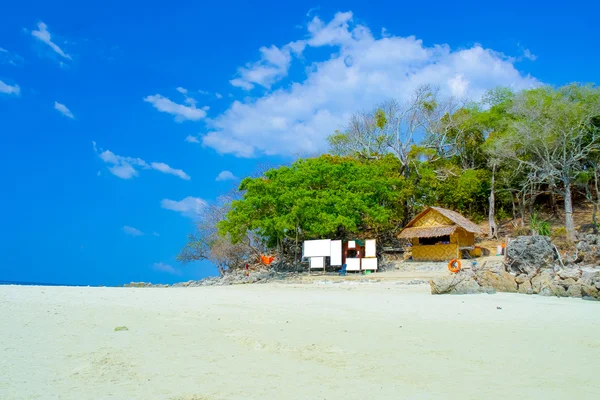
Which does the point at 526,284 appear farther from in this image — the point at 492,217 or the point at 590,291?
the point at 492,217

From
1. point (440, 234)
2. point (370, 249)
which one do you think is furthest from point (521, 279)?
point (440, 234)

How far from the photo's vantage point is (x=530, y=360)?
11.9ft

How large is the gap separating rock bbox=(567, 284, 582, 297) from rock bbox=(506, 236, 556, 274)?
367 centimetres

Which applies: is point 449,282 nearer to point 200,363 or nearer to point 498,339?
point 498,339

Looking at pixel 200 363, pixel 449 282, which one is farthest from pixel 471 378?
pixel 449 282

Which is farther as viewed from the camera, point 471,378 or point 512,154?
point 512,154

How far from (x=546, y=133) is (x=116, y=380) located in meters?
23.9

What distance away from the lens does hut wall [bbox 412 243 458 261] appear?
22.6 metres

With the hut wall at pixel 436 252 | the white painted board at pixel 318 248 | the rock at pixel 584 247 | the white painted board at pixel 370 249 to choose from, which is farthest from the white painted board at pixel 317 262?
the rock at pixel 584 247

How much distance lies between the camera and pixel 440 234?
22.4m

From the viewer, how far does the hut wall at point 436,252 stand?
2259cm

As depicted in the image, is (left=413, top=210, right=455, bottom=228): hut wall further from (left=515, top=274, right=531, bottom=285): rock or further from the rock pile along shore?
(left=515, top=274, right=531, bottom=285): rock

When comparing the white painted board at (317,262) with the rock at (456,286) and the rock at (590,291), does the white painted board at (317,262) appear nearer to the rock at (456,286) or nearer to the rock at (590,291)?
the rock at (456,286)

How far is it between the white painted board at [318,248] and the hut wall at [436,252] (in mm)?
6693
